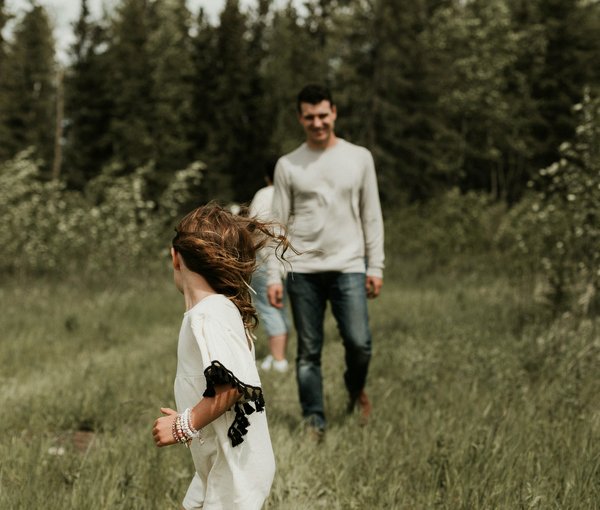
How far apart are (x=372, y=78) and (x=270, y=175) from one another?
26.8 meters

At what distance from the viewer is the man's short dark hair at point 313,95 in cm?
457

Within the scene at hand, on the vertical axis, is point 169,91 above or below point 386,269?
above

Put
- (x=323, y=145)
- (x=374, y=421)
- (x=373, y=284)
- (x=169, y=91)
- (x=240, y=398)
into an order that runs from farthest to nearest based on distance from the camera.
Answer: (x=169, y=91) < (x=373, y=284) < (x=323, y=145) < (x=374, y=421) < (x=240, y=398)

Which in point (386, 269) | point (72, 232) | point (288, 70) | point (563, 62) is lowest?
point (386, 269)

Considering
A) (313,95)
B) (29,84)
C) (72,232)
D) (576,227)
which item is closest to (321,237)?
(313,95)

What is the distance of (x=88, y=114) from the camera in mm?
43156

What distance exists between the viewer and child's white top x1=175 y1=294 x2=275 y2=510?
2146 mm

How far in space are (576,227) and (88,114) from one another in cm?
4076

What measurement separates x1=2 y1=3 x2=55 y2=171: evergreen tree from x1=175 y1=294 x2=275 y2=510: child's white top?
144 feet

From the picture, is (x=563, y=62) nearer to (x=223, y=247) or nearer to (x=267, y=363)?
(x=267, y=363)

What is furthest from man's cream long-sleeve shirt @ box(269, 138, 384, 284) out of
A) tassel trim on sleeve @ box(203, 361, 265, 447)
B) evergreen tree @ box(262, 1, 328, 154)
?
evergreen tree @ box(262, 1, 328, 154)

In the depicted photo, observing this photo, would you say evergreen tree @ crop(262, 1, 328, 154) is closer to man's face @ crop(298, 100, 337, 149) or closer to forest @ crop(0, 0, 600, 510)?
forest @ crop(0, 0, 600, 510)

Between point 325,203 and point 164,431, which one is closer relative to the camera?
point 164,431

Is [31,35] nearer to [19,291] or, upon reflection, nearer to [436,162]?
[436,162]
